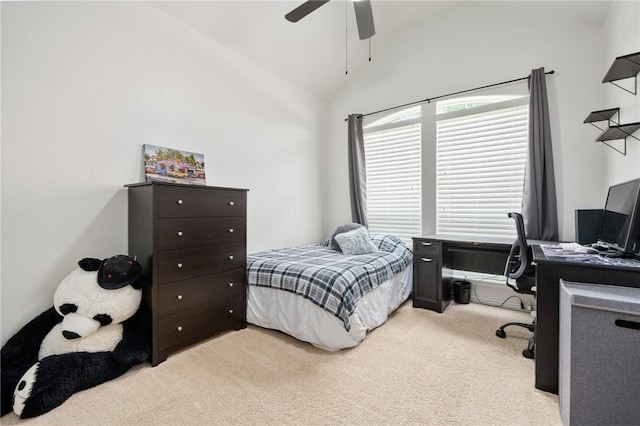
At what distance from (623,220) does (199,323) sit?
312cm

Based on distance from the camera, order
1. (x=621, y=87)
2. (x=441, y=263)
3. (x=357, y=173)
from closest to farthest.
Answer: (x=621, y=87) → (x=441, y=263) → (x=357, y=173)

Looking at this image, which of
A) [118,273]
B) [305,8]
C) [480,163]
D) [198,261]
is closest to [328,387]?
[198,261]

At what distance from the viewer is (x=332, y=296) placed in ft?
7.23

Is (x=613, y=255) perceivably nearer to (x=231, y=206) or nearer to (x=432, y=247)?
(x=432, y=247)

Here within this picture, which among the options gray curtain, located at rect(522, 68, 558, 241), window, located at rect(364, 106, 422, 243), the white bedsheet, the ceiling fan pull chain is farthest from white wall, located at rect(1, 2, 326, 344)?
gray curtain, located at rect(522, 68, 558, 241)

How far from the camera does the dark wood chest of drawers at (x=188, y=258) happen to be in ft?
6.75

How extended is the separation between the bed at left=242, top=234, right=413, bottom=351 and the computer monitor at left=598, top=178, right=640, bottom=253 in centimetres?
169

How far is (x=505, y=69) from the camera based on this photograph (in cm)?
317

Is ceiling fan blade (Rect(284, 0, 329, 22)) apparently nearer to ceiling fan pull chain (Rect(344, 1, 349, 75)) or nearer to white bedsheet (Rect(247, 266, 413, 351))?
ceiling fan pull chain (Rect(344, 1, 349, 75))

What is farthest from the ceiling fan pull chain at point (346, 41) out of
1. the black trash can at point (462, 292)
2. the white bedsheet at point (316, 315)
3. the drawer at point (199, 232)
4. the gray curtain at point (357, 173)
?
the black trash can at point (462, 292)

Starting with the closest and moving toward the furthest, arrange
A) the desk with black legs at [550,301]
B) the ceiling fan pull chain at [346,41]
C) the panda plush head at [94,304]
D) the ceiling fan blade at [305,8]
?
1. the desk with black legs at [550,301]
2. the panda plush head at [94,304]
3. the ceiling fan blade at [305,8]
4. the ceiling fan pull chain at [346,41]

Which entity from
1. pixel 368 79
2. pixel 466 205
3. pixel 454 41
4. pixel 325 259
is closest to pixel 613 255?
pixel 466 205

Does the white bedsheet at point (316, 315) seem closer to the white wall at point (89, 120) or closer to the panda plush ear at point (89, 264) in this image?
the white wall at point (89, 120)

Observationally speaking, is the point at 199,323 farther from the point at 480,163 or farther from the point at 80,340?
the point at 480,163
